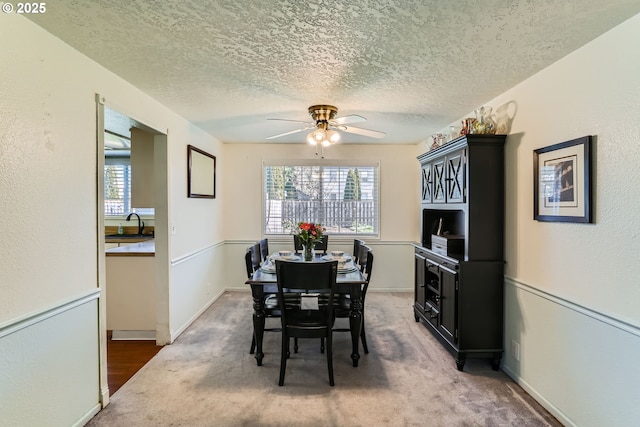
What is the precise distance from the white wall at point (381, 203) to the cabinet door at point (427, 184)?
4.19 feet

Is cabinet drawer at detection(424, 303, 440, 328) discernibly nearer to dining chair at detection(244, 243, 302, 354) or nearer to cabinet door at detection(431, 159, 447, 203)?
cabinet door at detection(431, 159, 447, 203)

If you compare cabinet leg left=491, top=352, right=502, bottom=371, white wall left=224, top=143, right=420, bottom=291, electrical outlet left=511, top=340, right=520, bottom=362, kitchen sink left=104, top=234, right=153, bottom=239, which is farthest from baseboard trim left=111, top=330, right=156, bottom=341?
electrical outlet left=511, top=340, right=520, bottom=362

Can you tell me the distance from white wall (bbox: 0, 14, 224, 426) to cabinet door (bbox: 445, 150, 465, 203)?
2825mm

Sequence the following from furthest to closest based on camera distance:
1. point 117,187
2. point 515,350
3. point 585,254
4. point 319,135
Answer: point 117,187 → point 319,135 → point 515,350 → point 585,254

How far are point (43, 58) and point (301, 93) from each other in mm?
1674

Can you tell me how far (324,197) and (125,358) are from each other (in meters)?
3.31

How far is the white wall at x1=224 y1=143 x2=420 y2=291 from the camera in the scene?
5059 mm

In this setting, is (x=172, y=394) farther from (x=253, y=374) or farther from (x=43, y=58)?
(x=43, y=58)

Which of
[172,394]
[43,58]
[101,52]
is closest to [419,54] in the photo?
[101,52]

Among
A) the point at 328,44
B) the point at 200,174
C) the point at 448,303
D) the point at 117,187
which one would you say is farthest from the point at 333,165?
the point at 117,187

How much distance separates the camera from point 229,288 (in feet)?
16.8

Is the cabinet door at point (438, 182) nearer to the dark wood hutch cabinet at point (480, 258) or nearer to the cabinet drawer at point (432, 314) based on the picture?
the dark wood hutch cabinet at point (480, 258)

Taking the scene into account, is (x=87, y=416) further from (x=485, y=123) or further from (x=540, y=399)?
(x=485, y=123)

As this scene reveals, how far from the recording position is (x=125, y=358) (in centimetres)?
293
